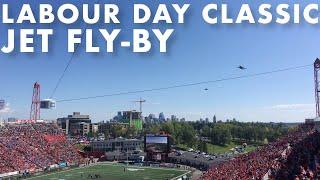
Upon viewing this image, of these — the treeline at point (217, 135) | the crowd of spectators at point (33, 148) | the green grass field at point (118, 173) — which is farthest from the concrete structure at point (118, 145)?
the treeline at point (217, 135)

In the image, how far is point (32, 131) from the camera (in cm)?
7681

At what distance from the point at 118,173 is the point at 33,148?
1463cm

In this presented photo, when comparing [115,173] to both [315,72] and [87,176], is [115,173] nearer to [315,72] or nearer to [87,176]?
[87,176]

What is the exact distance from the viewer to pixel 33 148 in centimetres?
6762

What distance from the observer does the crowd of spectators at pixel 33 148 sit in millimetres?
59719

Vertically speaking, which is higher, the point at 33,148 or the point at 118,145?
the point at 33,148

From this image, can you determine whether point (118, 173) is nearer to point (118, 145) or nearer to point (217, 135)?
point (118, 145)

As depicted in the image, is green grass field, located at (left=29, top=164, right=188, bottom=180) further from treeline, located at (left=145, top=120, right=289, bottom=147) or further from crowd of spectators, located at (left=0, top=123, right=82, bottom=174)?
treeline, located at (left=145, top=120, right=289, bottom=147)

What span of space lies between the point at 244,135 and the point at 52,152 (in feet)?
263

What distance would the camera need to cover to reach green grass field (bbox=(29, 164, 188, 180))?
56.1 metres

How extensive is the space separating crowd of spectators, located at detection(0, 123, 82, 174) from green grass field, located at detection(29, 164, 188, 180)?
3.72 meters

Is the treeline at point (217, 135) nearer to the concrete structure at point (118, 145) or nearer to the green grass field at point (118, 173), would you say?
the concrete structure at point (118, 145)

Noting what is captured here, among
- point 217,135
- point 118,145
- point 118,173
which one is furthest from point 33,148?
point 217,135

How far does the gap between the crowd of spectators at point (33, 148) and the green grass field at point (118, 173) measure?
3.72 metres
